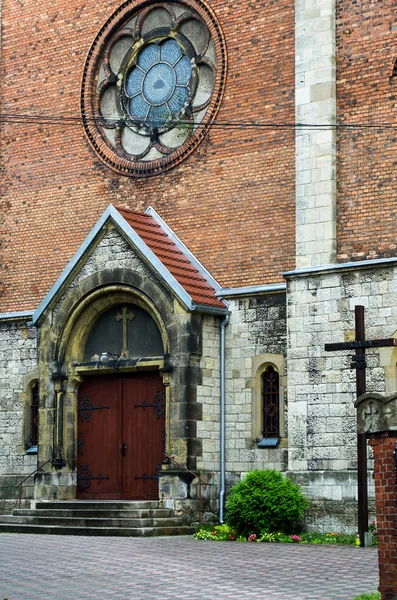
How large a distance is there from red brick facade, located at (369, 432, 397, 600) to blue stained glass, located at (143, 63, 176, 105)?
534 inches

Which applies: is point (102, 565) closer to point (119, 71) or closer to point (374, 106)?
point (374, 106)

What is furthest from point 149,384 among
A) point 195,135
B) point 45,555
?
point 45,555

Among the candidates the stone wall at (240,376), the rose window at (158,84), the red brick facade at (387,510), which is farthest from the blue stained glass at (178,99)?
the red brick facade at (387,510)

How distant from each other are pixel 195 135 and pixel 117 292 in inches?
132

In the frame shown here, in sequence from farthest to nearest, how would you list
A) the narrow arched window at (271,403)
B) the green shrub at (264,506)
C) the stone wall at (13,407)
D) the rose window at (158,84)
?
the stone wall at (13,407)
the rose window at (158,84)
the narrow arched window at (271,403)
the green shrub at (264,506)

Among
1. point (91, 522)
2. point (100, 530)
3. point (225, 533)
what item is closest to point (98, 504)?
point (91, 522)

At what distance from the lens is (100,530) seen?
757 inches

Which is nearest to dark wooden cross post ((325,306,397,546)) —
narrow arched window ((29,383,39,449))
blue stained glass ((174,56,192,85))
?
blue stained glass ((174,56,192,85))

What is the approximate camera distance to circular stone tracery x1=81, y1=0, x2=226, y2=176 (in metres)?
22.8

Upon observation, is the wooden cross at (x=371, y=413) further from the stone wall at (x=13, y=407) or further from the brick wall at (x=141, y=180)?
the stone wall at (x=13, y=407)

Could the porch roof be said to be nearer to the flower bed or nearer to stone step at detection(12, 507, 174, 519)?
stone step at detection(12, 507, 174, 519)

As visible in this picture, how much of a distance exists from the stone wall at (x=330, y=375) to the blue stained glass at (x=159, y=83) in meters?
5.35

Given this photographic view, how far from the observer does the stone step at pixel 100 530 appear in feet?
62.1

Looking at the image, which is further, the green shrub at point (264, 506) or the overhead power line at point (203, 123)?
the overhead power line at point (203, 123)
